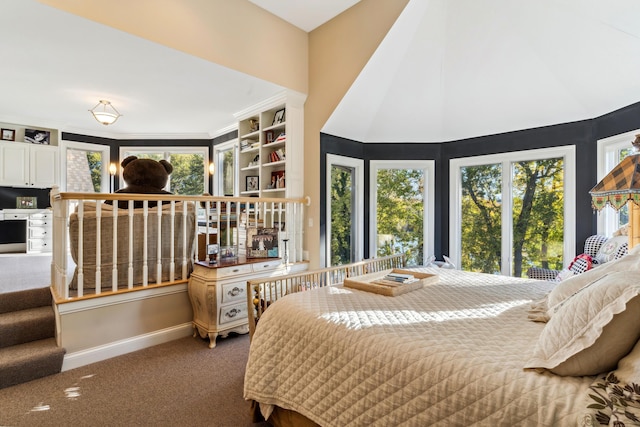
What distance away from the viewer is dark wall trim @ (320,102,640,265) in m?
3.23

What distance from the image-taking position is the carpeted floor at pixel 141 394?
184 centimetres

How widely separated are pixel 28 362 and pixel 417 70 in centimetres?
452

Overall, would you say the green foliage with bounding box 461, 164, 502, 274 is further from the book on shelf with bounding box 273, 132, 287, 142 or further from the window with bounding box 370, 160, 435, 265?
the book on shelf with bounding box 273, 132, 287, 142

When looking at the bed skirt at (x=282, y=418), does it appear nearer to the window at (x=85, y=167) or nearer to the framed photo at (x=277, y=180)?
the framed photo at (x=277, y=180)

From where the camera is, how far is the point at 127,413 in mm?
1891

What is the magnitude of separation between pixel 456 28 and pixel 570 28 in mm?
979

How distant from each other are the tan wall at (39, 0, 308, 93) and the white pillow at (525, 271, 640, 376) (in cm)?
353

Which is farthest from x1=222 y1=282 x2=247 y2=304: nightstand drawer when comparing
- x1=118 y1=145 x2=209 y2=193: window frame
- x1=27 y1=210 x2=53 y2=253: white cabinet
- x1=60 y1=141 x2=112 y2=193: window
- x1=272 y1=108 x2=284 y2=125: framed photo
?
x1=60 y1=141 x2=112 y2=193: window

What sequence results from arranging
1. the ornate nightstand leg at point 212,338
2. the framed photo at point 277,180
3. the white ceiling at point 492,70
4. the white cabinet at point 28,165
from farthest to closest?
the white cabinet at point 28,165
the framed photo at point 277,180
the ornate nightstand leg at point 212,338
the white ceiling at point 492,70

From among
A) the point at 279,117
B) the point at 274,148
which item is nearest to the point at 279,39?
the point at 279,117

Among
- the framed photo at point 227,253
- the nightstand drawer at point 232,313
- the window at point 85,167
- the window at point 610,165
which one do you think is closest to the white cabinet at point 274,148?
the framed photo at point 227,253

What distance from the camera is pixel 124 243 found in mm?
2812

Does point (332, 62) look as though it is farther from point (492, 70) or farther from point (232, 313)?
point (232, 313)

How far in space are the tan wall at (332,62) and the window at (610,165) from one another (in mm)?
2492
